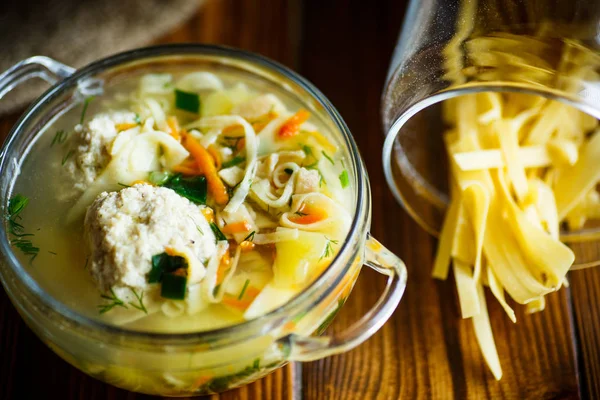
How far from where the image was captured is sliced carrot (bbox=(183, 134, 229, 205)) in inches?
62.9

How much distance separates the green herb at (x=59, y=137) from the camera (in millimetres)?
1756

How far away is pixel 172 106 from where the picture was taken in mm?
1829

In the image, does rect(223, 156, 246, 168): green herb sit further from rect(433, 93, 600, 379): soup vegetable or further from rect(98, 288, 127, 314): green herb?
rect(433, 93, 600, 379): soup vegetable

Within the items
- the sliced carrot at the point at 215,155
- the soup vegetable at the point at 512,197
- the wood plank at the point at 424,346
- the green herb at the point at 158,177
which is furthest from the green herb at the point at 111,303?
the soup vegetable at the point at 512,197

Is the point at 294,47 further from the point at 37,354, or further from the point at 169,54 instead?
the point at 37,354

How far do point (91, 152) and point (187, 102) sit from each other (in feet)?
1.00

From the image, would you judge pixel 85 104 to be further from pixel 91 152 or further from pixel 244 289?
pixel 244 289

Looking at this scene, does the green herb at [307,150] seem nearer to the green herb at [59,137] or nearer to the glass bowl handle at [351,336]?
the glass bowl handle at [351,336]

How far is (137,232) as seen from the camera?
1.43 metres

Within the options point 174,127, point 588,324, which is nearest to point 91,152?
point 174,127

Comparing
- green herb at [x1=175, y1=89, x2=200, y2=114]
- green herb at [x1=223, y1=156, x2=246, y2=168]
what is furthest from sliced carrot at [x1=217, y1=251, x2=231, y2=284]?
green herb at [x1=175, y1=89, x2=200, y2=114]

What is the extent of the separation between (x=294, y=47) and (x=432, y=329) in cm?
108

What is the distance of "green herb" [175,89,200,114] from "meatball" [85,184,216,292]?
0.37 meters

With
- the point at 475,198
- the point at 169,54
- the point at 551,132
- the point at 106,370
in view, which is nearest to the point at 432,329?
the point at 475,198
